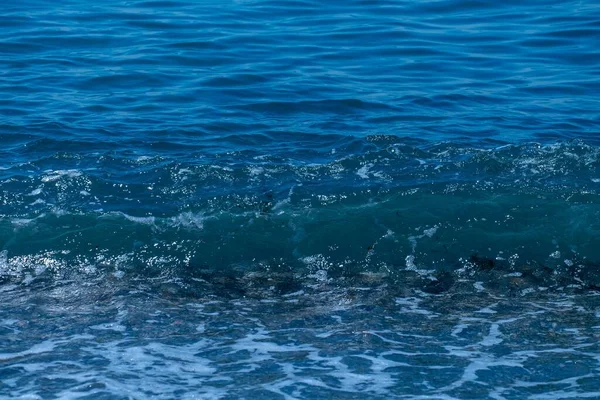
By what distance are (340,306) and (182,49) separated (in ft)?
27.1

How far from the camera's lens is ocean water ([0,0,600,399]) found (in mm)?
6527

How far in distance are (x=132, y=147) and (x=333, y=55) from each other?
4638mm

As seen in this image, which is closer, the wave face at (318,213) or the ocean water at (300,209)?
the ocean water at (300,209)

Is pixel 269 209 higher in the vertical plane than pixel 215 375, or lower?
higher

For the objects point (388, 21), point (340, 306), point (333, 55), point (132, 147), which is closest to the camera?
point (340, 306)

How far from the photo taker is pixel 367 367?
644 centimetres

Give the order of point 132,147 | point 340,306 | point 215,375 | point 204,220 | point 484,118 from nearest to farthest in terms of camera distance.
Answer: point 215,375
point 340,306
point 204,220
point 132,147
point 484,118

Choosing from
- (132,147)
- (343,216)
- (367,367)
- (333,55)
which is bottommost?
(367,367)

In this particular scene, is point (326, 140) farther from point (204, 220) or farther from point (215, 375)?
point (215, 375)

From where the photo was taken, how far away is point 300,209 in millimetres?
9469

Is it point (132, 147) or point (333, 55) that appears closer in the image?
point (132, 147)

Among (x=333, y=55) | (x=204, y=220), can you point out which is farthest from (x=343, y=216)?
(x=333, y=55)

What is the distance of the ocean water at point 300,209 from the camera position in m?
6.53

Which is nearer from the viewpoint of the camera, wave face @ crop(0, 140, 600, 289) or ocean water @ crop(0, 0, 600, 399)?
ocean water @ crop(0, 0, 600, 399)
